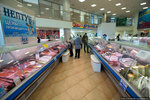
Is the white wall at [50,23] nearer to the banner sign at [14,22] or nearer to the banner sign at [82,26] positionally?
the banner sign at [82,26]

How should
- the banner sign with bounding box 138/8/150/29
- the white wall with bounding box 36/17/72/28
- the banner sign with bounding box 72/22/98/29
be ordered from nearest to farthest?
the white wall with bounding box 36/17/72/28 → the banner sign with bounding box 72/22/98/29 → the banner sign with bounding box 138/8/150/29

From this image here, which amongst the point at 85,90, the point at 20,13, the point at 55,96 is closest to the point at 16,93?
the point at 55,96

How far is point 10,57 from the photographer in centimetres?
169

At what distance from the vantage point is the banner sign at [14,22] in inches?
79.9

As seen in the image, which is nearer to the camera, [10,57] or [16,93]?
[16,93]

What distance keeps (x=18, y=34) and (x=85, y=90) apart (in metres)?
2.80

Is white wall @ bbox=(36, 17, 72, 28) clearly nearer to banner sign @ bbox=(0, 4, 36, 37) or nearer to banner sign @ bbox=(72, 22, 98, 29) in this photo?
banner sign @ bbox=(72, 22, 98, 29)

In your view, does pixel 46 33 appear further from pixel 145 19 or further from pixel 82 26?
pixel 145 19

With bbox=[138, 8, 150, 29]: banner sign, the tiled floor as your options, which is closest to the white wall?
the tiled floor

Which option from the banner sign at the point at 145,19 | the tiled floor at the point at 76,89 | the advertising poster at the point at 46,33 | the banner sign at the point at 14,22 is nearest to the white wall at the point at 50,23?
the advertising poster at the point at 46,33

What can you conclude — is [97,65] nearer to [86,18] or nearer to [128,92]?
[128,92]

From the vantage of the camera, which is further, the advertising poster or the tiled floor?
the advertising poster

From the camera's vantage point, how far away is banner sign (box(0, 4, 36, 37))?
203 centimetres

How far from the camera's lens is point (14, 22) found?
236cm
